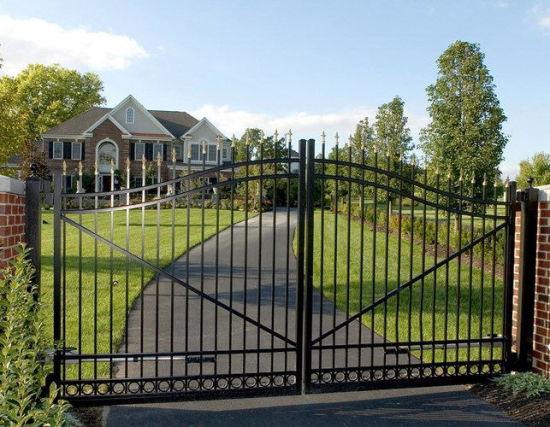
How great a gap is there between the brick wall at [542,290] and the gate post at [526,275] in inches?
1.5

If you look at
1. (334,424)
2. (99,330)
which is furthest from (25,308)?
(99,330)

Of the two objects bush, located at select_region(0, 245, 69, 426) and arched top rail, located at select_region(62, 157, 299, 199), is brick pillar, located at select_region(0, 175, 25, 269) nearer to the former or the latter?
arched top rail, located at select_region(62, 157, 299, 199)

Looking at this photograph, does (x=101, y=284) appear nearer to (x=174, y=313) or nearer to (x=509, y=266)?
(x=174, y=313)

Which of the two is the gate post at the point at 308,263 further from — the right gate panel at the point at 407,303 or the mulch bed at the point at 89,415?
the mulch bed at the point at 89,415

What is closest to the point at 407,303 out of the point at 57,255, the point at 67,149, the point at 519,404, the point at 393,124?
the point at 519,404

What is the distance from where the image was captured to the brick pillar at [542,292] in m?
5.06

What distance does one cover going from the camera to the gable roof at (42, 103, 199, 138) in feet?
132

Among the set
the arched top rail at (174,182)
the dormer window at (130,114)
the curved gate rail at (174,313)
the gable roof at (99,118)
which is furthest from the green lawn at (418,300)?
the gable roof at (99,118)

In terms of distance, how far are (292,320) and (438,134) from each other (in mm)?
11745

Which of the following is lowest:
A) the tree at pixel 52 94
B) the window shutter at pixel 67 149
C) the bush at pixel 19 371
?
the bush at pixel 19 371

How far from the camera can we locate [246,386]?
4695 mm

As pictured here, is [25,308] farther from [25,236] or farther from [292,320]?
[292,320]

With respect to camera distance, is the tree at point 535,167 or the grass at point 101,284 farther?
the tree at point 535,167

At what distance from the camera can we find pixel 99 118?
138ft
